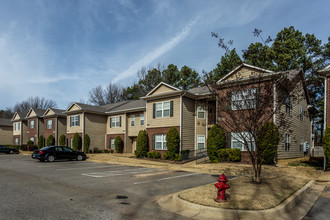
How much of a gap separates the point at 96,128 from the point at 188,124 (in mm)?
14735

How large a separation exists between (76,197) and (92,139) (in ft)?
79.5

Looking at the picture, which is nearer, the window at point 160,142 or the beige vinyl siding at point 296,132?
the beige vinyl siding at point 296,132

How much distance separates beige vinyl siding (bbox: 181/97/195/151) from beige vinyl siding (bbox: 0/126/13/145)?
43.4 metres

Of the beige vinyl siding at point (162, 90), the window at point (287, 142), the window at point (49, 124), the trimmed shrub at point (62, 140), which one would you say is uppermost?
the beige vinyl siding at point (162, 90)

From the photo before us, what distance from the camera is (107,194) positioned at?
27.5 ft

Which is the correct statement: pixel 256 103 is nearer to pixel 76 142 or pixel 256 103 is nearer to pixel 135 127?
pixel 135 127

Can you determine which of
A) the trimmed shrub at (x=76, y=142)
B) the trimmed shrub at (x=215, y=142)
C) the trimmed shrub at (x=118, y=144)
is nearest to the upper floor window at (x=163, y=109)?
the trimmed shrub at (x=215, y=142)

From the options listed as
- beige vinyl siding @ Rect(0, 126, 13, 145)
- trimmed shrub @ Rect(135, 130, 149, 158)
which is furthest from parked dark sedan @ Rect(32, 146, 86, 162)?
beige vinyl siding @ Rect(0, 126, 13, 145)

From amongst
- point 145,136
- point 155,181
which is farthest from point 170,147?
point 155,181

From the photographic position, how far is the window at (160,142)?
2273 centimetres

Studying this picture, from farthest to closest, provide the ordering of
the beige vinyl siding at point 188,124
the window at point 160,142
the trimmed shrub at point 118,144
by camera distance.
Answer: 1. the trimmed shrub at point 118,144
2. the window at point 160,142
3. the beige vinyl siding at point 188,124

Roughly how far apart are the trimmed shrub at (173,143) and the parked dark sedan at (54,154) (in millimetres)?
8874

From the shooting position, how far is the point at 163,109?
912 inches

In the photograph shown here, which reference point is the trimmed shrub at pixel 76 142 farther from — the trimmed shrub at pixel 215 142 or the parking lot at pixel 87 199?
the parking lot at pixel 87 199
